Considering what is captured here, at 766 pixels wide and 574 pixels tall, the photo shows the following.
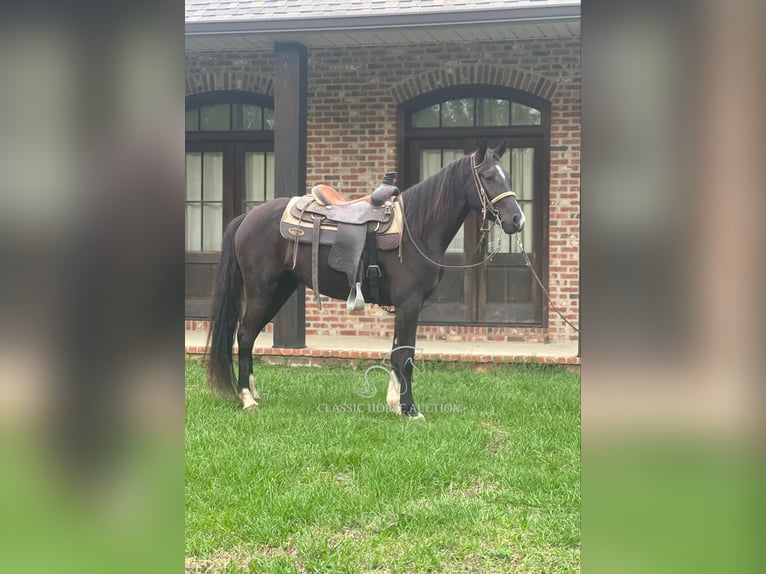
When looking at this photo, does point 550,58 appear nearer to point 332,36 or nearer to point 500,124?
point 500,124

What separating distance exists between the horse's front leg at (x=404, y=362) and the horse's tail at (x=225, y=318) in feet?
3.94

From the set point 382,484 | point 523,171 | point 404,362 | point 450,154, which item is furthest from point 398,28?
point 382,484

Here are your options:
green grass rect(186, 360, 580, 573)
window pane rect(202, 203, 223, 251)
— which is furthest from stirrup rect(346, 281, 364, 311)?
window pane rect(202, 203, 223, 251)

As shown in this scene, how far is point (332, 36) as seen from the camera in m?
7.52

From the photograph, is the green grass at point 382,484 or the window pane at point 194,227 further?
the window pane at point 194,227

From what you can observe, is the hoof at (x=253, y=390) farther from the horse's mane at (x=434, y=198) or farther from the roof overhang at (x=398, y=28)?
the roof overhang at (x=398, y=28)

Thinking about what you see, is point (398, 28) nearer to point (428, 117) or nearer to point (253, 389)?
point (428, 117)

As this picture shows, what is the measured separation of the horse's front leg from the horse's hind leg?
1.00 meters

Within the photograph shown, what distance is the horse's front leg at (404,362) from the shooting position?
5105mm

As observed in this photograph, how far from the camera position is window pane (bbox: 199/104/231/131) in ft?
30.0

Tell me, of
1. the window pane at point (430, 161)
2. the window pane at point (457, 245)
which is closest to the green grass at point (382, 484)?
the window pane at point (457, 245)

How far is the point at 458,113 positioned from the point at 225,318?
4334 mm
